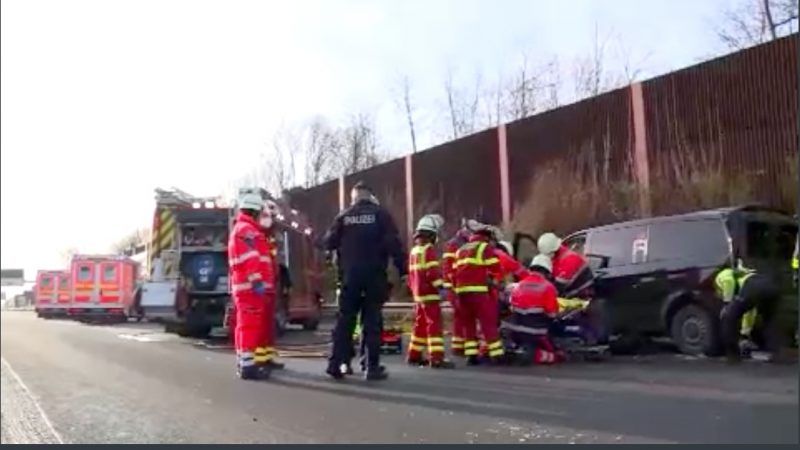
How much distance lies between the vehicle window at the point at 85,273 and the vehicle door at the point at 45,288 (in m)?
0.13

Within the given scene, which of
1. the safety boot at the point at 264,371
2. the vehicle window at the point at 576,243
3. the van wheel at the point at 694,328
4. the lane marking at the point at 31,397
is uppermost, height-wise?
the vehicle window at the point at 576,243

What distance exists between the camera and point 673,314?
3.60 metres

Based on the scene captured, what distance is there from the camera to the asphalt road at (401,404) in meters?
3.56

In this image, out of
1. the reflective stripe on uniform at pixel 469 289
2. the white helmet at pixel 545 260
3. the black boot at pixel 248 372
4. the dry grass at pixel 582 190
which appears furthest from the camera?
the reflective stripe on uniform at pixel 469 289

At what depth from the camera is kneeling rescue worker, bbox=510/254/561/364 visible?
5.36 meters

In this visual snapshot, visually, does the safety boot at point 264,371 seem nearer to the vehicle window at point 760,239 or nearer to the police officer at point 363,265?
the police officer at point 363,265

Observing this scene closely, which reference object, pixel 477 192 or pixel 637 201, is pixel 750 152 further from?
pixel 477 192

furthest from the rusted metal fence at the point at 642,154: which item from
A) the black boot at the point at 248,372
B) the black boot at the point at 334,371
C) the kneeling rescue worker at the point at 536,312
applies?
the black boot at the point at 334,371

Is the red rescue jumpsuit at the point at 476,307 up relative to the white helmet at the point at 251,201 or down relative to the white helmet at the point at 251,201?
down

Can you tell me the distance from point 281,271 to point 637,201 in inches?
69.7

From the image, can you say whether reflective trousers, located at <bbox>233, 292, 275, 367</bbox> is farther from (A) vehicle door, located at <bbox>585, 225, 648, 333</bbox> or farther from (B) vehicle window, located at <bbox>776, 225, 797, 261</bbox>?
(B) vehicle window, located at <bbox>776, 225, 797, 261</bbox>

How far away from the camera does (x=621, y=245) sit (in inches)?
129

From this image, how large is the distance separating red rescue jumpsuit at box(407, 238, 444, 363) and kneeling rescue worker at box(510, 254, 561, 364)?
1.87 ft

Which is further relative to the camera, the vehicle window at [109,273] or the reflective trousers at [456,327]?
the reflective trousers at [456,327]
